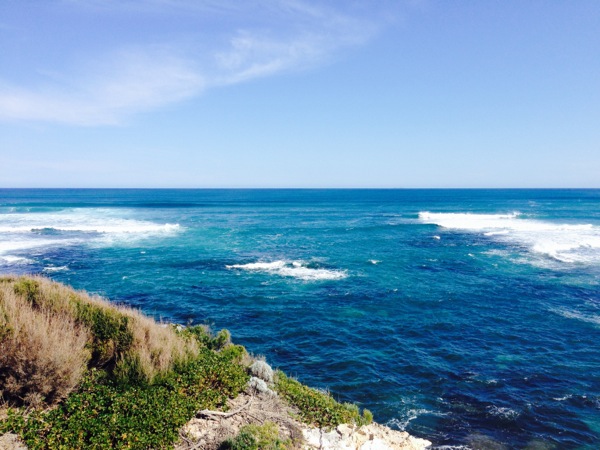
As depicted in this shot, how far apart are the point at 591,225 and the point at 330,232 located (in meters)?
48.6

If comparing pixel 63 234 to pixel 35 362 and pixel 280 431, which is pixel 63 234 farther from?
pixel 280 431

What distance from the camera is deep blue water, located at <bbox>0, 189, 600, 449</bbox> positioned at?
15359 mm

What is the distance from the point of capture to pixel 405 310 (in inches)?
1016

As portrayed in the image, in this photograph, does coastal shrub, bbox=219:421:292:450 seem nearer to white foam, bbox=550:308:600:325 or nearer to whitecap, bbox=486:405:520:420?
whitecap, bbox=486:405:520:420

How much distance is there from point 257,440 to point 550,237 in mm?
58458

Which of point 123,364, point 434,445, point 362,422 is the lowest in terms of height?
point 434,445

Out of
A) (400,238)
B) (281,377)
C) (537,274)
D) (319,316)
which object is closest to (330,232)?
(400,238)

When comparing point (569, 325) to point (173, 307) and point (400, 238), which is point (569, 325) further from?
point (400, 238)

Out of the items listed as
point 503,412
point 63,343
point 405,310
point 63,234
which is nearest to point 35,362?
point 63,343

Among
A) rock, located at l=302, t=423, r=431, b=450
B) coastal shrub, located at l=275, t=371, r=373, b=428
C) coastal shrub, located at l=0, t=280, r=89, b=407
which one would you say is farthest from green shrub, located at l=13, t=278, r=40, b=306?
rock, located at l=302, t=423, r=431, b=450

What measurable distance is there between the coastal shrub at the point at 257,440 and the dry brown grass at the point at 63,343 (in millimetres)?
3277

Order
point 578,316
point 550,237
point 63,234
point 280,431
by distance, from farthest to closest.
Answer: point 63,234 < point 550,237 < point 578,316 < point 280,431

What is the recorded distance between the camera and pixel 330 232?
61.7 metres

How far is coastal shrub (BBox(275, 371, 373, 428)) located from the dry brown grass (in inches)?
140
